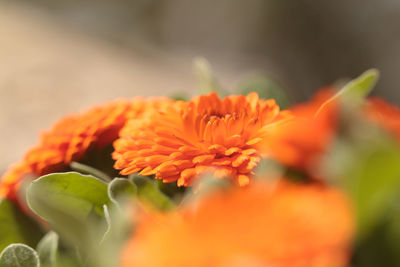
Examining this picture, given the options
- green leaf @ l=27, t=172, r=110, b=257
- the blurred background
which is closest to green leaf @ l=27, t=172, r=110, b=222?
green leaf @ l=27, t=172, r=110, b=257

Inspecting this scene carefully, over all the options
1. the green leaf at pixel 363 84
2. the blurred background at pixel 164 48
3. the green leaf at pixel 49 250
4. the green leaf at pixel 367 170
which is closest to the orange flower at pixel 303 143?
the green leaf at pixel 367 170

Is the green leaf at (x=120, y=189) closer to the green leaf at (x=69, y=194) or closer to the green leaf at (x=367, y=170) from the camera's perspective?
the green leaf at (x=69, y=194)

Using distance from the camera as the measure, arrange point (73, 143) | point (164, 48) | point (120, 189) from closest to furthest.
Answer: point (120, 189) → point (73, 143) → point (164, 48)

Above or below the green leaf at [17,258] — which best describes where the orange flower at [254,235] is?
above

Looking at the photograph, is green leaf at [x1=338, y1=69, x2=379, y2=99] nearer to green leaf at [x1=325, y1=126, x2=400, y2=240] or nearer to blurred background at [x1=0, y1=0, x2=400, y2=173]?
green leaf at [x1=325, y1=126, x2=400, y2=240]

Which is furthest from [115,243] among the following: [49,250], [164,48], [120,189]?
[164,48]

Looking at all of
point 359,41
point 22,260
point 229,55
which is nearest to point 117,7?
point 229,55

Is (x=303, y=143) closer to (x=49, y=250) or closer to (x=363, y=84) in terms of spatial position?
(x=363, y=84)
